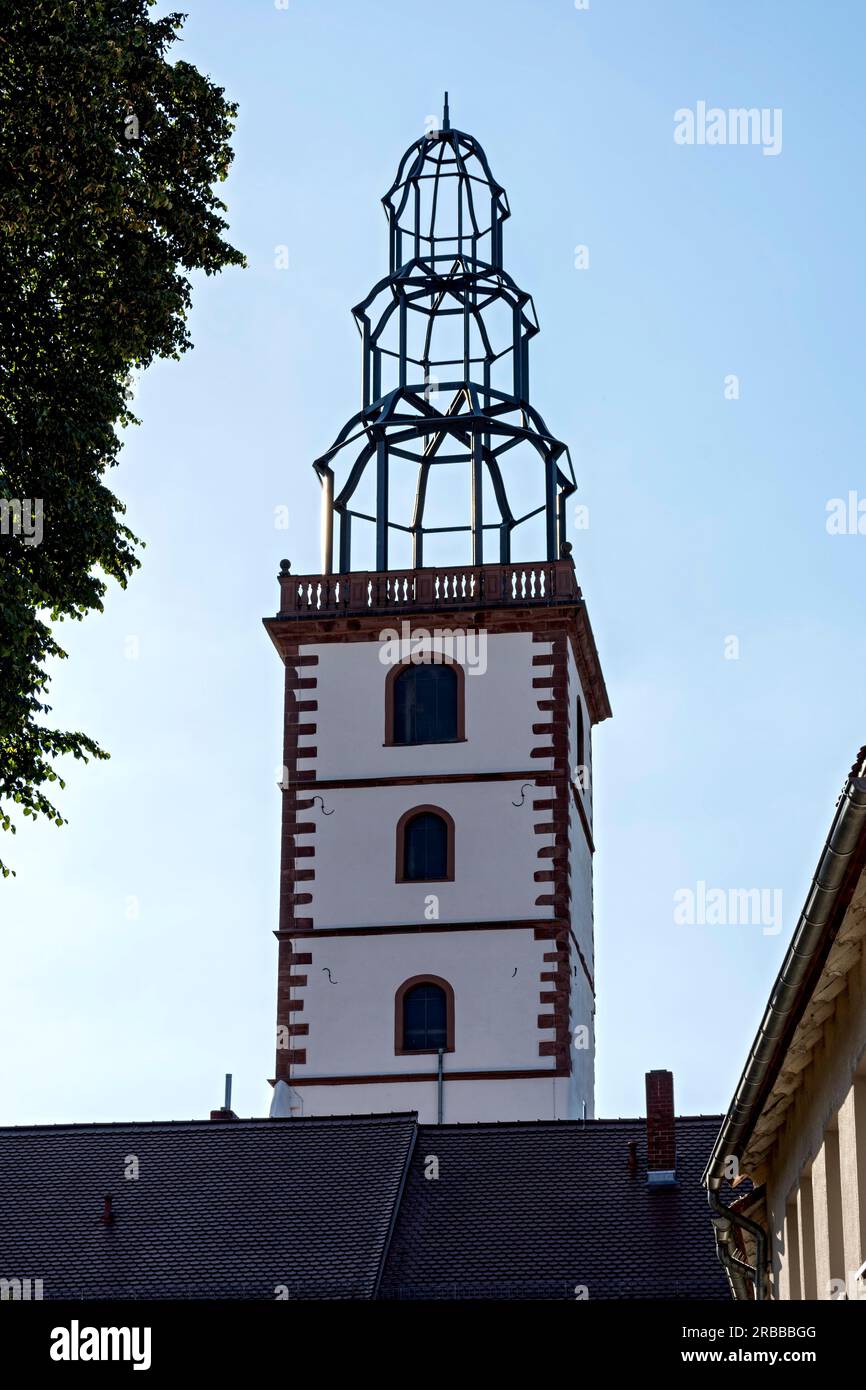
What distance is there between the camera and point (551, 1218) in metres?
36.4

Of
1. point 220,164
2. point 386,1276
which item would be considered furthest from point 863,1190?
point 386,1276

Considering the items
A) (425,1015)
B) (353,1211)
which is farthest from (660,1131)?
(425,1015)

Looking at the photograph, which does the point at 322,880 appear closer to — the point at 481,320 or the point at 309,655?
the point at 309,655

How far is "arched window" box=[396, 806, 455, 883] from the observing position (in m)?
47.5

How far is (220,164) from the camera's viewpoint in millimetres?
26938

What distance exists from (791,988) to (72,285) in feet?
40.2

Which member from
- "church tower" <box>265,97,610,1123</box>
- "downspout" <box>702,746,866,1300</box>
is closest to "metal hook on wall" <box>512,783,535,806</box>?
"church tower" <box>265,97,610,1123</box>

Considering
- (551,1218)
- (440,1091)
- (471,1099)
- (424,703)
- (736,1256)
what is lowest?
(736,1256)

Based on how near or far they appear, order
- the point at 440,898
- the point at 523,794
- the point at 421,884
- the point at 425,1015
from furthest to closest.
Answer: the point at 523,794
the point at 421,884
the point at 440,898
the point at 425,1015

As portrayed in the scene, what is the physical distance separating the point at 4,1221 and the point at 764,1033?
837 inches

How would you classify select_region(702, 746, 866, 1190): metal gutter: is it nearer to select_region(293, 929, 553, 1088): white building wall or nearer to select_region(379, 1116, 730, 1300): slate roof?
select_region(379, 1116, 730, 1300): slate roof

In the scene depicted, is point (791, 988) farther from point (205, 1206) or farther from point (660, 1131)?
point (660, 1131)
